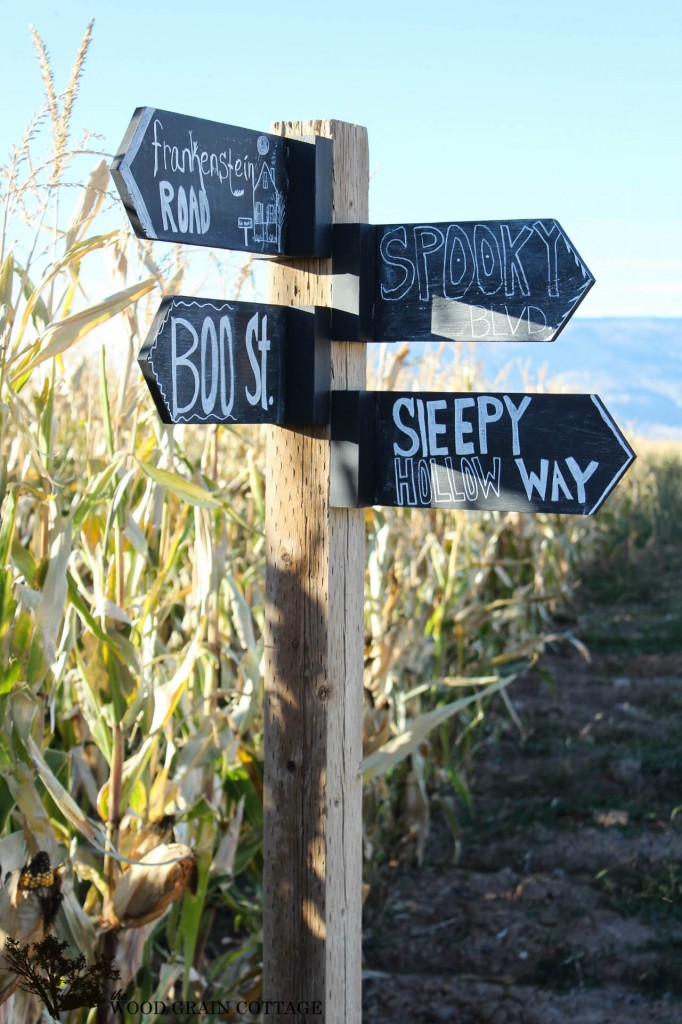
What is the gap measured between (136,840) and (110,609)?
0.43m

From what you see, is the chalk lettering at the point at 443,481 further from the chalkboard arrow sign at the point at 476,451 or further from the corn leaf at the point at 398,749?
the corn leaf at the point at 398,749

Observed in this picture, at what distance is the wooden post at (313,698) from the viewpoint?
1.84m

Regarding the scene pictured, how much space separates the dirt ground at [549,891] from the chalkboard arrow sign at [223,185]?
1.94 metres

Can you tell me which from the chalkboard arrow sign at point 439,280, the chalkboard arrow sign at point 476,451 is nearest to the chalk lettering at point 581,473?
the chalkboard arrow sign at point 476,451

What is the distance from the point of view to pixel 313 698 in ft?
6.04

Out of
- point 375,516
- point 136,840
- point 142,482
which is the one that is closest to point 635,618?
point 375,516

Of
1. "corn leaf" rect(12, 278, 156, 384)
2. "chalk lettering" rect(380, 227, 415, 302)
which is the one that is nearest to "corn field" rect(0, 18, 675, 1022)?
"corn leaf" rect(12, 278, 156, 384)

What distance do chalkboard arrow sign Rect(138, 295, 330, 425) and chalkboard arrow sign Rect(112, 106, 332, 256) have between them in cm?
11

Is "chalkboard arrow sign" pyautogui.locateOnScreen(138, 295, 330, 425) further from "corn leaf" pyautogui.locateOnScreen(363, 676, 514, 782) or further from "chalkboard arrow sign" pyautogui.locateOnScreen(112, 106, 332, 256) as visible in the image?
"corn leaf" pyautogui.locateOnScreen(363, 676, 514, 782)

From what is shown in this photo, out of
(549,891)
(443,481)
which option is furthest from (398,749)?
(549,891)

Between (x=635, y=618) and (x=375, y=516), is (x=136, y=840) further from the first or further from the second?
(x=635, y=618)

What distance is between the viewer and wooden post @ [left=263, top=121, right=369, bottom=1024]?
1836mm

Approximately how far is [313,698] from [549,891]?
6.34 feet

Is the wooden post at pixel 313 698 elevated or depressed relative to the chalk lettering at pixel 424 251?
depressed
